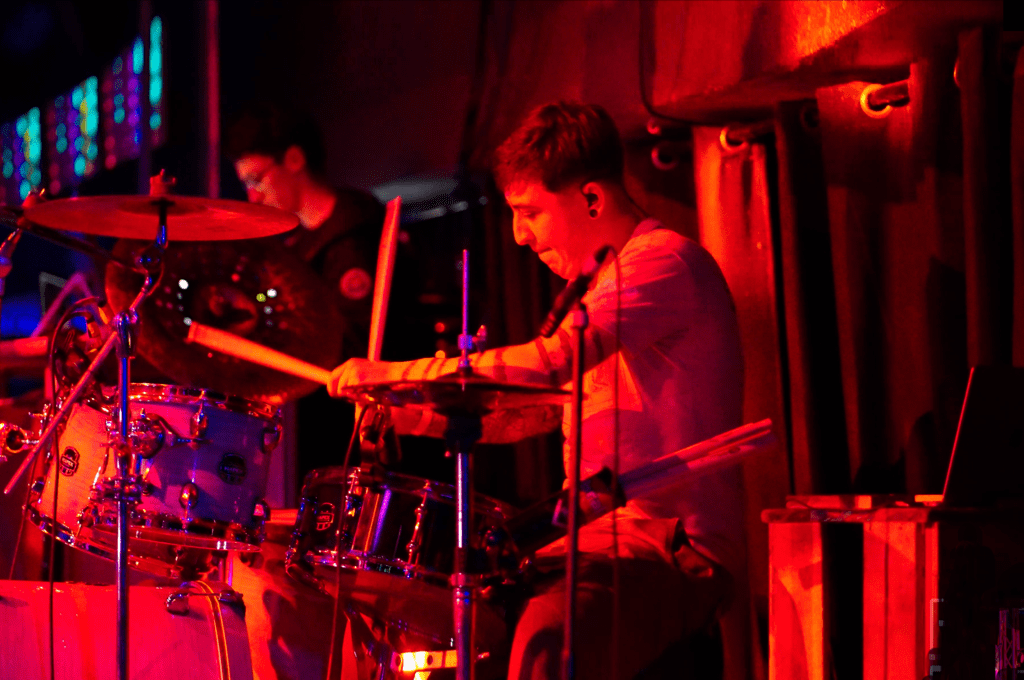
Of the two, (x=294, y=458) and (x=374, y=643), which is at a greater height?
(x=294, y=458)

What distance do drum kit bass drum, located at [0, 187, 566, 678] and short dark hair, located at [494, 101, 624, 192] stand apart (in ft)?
1.66

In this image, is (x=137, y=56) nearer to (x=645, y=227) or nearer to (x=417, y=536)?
(x=645, y=227)

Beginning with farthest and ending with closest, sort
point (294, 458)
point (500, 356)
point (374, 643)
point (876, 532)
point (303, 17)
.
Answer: point (303, 17) < point (294, 458) < point (374, 643) < point (876, 532) < point (500, 356)

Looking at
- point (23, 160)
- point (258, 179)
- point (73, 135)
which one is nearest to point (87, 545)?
point (258, 179)

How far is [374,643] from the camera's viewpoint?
2553 millimetres

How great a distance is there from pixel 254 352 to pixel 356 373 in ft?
1.97

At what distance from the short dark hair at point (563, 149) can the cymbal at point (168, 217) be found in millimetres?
488

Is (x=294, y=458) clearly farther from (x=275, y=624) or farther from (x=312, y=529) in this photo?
(x=312, y=529)

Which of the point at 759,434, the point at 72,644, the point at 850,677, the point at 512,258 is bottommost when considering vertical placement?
the point at 850,677

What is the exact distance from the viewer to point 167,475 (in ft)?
8.04

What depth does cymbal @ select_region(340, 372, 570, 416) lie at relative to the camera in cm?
177

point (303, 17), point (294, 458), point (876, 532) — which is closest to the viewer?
point (876, 532)

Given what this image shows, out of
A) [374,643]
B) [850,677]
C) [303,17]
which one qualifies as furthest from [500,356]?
[303,17]

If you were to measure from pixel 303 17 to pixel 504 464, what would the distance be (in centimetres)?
214
